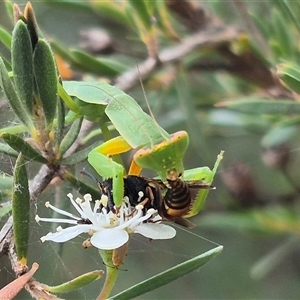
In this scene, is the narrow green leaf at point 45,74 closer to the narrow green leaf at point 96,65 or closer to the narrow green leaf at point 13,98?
the narrow green leaf at point 13,98

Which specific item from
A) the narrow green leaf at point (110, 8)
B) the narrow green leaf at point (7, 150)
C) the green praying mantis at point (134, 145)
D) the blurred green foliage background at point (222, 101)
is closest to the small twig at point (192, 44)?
the blurred green foliage background at point (222, 101)

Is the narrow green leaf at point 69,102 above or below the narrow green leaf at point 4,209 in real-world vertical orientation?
above

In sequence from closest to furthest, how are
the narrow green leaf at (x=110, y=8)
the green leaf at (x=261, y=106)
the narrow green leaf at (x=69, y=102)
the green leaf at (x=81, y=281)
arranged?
the green leaf at (x=81, y=281) < the narrow green leaf at (x=69, y=102) < the green leaf at (x=261, y=106) < the narrow green leaf at (x=110, y=8)

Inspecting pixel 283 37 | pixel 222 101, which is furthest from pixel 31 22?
pixel 222 101

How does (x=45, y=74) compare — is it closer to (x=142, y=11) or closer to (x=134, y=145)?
(x=134, y=145)

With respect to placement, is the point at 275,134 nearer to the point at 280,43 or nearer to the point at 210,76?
the point at 280,43

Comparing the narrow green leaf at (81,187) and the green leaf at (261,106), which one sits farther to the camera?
the green leaf at (261,106)

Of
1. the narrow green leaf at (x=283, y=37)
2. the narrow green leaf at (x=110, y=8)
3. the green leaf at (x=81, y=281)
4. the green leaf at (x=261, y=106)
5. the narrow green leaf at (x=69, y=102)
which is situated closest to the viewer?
the green leaf at (x=81, y=281)
